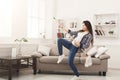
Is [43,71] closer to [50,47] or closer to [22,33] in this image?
[50,47]

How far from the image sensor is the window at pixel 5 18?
5648 mm

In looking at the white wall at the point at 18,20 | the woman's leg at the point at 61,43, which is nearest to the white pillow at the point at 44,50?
the white wall at the point at 18,20

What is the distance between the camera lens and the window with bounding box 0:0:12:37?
5.65 meters

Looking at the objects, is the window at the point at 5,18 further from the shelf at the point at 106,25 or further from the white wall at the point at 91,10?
the shelf at the point at 106,25

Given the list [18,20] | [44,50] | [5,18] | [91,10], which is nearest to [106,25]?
[91,10]

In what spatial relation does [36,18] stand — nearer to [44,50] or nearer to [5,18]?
[5,18]

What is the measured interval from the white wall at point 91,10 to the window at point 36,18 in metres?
0.69

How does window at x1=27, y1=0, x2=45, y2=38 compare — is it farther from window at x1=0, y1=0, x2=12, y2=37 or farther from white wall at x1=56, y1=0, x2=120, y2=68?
window at x1=0, y1=0, x2=12, y2=37

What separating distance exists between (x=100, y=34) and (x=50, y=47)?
6.24 feet

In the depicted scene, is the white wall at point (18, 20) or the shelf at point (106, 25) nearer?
the white wall at point (18, 20)

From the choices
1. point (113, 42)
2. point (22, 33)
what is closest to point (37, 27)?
point (22, 33)

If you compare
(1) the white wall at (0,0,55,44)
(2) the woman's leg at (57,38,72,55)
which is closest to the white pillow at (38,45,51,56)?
(1) the white wall at (0,0,55,44)

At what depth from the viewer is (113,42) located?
22.5 feet

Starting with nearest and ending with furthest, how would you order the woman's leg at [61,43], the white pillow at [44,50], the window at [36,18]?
1. the woman's leg at [61,43]
2. the white pillow at [44,50]
3. the window at [36,18]
